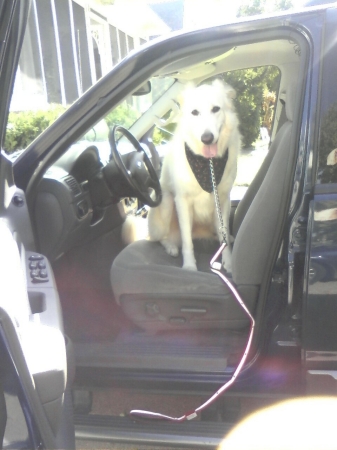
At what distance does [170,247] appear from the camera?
2639 mm

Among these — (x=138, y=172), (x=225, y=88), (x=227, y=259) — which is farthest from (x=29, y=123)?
(x=227, y=259)

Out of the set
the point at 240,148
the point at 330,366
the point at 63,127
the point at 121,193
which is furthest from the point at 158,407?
the point at 240,148

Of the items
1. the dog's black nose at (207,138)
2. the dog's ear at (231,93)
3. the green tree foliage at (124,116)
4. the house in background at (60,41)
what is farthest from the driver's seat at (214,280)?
the house in background at (60,41)

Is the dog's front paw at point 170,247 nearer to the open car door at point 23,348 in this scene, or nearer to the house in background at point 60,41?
the open car door at point 23,348

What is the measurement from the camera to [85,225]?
94.2 inches

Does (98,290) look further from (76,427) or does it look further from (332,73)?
(332,73)

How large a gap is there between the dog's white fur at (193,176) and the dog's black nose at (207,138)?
15 mm

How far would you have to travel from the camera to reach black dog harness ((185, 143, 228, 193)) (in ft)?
8.27

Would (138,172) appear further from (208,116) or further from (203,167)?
(208,116)

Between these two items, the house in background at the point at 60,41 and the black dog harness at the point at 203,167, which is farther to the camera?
the house in background at the point at 60,41

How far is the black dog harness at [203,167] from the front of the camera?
2.52 metres

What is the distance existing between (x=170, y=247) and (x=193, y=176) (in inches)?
17.2

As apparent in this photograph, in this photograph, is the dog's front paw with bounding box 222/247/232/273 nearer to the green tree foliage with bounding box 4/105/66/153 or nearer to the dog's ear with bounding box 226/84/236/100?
the dog's ear with bounding box 226/84/236/100

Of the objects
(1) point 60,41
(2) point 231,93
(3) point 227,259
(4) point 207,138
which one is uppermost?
(1) point 60,41
